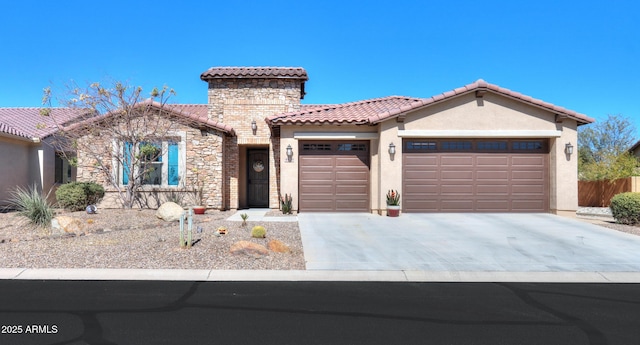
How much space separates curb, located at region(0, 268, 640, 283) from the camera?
6496 millimetres

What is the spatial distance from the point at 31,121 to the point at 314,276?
17852 mm

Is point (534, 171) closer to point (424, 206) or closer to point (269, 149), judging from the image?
point (424, 206)

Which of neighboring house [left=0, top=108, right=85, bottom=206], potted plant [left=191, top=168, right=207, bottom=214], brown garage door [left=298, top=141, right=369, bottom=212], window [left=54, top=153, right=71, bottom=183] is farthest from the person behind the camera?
window [left=54, top=153, right=71, bottom=183]

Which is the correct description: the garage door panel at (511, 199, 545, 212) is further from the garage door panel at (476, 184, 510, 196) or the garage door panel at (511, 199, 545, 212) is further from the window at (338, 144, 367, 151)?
the window at (338, 144, 367, 151)

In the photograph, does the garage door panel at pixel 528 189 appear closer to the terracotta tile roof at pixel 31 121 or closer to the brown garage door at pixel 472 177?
the brown garage door at pixel 472 177

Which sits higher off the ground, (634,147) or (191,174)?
(634,147)

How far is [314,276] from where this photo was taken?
670 centimetres

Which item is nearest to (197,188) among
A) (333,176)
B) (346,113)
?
(333,176)

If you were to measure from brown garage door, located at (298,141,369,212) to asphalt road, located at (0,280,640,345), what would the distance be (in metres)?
7.68

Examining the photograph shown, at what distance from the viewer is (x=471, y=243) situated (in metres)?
9.16

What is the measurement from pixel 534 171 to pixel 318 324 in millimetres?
11744

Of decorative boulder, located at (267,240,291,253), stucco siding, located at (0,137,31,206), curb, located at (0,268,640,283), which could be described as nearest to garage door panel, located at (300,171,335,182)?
decorative boulder, located at (267,240,291,253)

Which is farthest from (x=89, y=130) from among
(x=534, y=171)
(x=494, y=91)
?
(x=534, y=171)

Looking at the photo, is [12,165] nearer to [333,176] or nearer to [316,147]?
[316,147]
